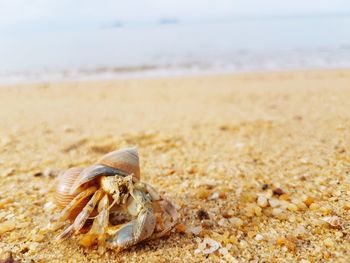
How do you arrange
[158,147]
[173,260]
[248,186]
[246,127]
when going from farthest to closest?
[246,127]
[158,147]
[248,186]
[173,260]

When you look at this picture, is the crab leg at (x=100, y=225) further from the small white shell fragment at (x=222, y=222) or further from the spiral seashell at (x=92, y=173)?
the small white shell fragment at (x=222, y=222)

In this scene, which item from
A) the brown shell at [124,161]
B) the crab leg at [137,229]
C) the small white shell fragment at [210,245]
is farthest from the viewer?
the brown shell at [124,161]

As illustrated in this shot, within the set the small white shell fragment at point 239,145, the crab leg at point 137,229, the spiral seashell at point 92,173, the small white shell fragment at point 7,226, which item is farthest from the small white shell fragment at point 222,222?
the small white shell fragment at point 239,145

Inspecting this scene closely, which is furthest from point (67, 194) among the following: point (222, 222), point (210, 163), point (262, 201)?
point (210, 163)

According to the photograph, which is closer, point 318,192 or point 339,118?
point 318,192

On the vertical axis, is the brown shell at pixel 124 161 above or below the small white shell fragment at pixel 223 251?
above

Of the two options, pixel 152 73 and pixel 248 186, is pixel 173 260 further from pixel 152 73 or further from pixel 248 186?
pixel 152 73

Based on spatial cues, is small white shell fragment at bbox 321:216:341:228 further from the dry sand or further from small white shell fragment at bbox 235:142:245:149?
small white shell fragment at bbox 235:142:245:149

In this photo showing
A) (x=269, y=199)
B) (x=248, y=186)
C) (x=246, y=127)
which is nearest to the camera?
(x=269, y=199)

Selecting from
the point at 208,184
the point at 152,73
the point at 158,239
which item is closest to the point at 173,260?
the point at 158,239
